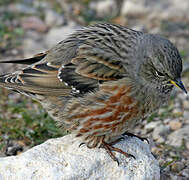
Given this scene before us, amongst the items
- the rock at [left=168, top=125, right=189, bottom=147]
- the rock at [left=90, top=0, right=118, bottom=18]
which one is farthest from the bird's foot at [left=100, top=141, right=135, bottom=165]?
the rock at [left=90, top=0, right=118, bottom=18]

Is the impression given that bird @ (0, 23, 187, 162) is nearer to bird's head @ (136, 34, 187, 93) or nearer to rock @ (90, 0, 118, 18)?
bird's head @ (136, 34, 187, 93)

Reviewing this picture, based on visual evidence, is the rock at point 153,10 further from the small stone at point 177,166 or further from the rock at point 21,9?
the small stone at point 177,166

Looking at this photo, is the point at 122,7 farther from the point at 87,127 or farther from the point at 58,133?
the point at 87,127

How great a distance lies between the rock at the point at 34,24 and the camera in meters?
9.23

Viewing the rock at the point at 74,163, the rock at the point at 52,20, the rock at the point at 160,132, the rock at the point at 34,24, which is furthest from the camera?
the rock at the point at 52,20

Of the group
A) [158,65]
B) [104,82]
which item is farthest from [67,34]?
[158,65]

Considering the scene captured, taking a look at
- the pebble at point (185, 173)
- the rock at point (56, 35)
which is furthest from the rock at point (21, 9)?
the pebble at point (185, 173)

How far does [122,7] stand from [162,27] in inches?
49.3

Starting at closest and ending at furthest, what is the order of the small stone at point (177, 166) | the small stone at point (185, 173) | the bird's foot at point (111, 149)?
the bird's foot at point (111, 149) → the small stone at point (185, 173) → the small stone at point (177, 166)

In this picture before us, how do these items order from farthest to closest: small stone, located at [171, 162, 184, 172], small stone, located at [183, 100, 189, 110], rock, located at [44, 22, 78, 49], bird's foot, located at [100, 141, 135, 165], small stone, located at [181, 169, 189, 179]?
rock, located at [44, 22, 78, 49], small stone, located at [183, 100, 189, 110], small stone, located at [171, 162, 184, 172], small stone, located at [181, 169, 189, 179], bird's foot, located at [100, 141, 135, 165]

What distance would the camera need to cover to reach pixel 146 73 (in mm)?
5152

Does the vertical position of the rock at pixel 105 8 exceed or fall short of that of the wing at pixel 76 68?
it falls short

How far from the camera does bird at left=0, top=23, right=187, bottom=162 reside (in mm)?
5031

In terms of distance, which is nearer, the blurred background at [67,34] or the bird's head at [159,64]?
the bird's head at [159,64]
